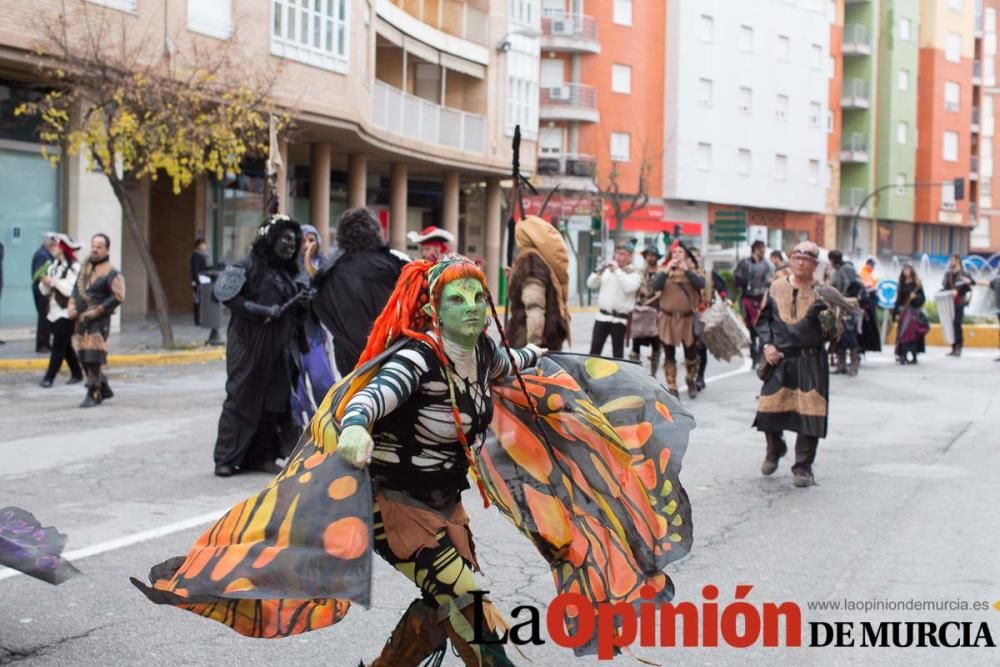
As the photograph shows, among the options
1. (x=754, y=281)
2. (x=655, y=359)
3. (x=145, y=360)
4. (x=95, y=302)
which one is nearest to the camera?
(x=95, y=302)

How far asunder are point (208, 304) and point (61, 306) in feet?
26.0

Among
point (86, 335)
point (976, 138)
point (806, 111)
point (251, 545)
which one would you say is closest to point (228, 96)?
point (86, 335)

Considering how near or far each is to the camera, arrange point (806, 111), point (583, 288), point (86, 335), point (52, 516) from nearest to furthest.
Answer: point (52, 516) → point (86, 335) → point (583, 288) → point (806, 111)

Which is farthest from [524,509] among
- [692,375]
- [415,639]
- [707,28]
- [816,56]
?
[816,56]

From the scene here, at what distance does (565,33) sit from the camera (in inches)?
2012

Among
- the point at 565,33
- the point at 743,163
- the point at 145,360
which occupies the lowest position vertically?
the point at 145,360

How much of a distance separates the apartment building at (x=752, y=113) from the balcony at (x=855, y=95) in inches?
102

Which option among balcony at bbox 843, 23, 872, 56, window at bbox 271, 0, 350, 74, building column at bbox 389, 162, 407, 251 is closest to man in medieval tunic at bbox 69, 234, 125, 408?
window at bbox 271, 0, 350, 74

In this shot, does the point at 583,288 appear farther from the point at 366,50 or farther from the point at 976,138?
the point at 976,138

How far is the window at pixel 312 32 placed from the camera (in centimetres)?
2411

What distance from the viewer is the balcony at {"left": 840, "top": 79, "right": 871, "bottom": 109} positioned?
66.1 meters

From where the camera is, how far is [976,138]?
79.4 metres

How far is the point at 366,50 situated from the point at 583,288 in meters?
22.4

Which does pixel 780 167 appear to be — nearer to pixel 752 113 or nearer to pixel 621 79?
pixel 752 113
